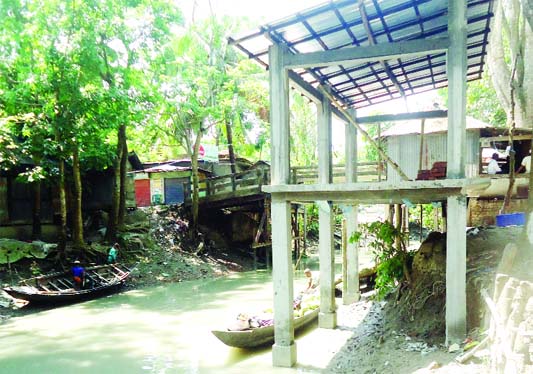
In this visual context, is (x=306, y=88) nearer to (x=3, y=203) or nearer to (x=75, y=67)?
(x=75, y=67)

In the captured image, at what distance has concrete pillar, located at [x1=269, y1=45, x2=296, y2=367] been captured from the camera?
8117 mm

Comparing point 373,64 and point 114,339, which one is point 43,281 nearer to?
point 114,339

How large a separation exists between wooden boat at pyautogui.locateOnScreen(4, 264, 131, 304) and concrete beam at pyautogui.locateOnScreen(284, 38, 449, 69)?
11.1 m

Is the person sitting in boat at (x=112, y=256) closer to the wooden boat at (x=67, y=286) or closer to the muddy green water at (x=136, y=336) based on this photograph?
the wooden boat at (x=67, y=286)

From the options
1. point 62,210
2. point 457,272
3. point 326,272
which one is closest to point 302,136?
point 62,210

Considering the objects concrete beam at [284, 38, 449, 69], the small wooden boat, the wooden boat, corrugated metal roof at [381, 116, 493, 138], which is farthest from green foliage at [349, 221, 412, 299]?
the wooden boat

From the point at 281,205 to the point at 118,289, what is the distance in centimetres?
1118

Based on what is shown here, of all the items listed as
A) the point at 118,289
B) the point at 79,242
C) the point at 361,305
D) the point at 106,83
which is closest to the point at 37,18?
the point at 106,83

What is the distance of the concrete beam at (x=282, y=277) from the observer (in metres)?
8.12

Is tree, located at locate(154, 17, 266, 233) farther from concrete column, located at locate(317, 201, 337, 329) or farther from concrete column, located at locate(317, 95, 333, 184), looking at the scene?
concrete column, located at locate(317, 201, 337, 329)

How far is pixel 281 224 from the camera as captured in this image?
26.8 feet

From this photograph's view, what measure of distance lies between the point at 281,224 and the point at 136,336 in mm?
6282

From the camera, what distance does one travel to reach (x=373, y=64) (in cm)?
946

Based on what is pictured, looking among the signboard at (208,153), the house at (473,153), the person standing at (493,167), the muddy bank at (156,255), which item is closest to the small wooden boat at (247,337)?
the house at (473,153)
